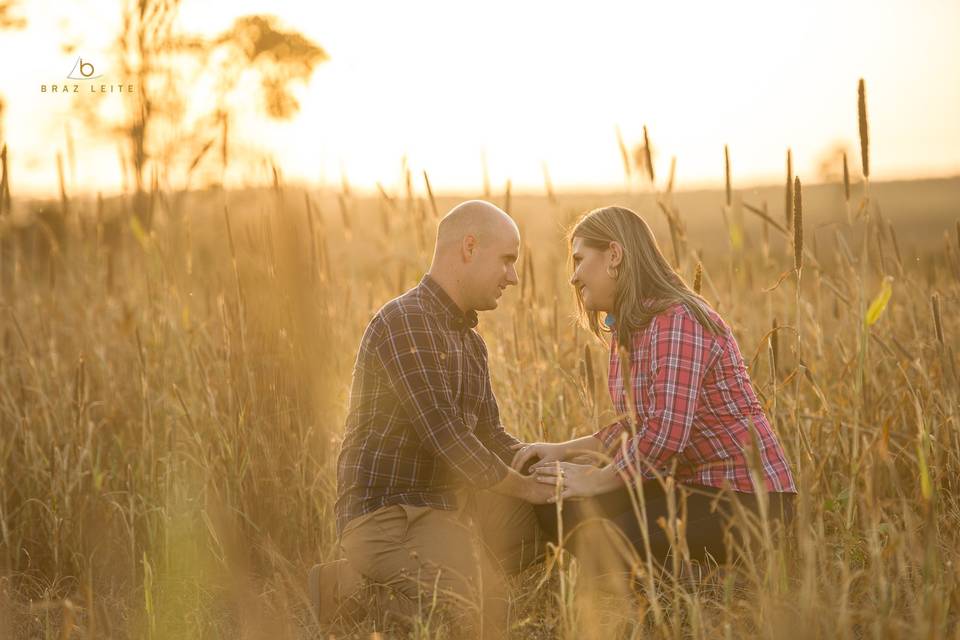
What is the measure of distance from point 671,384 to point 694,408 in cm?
10

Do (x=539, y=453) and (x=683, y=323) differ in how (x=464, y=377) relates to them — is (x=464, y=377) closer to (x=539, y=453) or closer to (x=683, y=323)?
(x=539, y=453)

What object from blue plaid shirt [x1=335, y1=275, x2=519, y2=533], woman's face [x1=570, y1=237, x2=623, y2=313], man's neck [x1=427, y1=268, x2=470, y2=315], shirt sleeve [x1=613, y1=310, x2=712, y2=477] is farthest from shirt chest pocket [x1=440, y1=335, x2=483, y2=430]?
shirt sleeve [x1=613, y1=310, x2=712, y2=477]

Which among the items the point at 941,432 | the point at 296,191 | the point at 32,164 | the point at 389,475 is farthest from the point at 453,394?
the point at 32,164

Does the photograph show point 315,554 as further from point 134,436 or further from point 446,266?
point 446,266

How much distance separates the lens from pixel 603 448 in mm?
3025

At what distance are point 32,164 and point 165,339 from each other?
9.76ft

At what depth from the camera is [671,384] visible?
2.69 m

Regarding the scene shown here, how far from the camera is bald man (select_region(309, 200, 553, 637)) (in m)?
2.80

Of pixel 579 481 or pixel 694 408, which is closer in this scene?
pixel 694 408

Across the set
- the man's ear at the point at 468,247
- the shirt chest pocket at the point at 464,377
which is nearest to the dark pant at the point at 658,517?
the shirt chest pocket at the point at 464,377

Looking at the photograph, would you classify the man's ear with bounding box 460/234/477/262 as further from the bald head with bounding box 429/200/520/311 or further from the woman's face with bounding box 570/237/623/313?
the woman's face with bounding box 570/237/623/313

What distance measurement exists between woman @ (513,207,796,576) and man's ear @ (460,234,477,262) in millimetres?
327

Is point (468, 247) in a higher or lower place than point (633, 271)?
higher

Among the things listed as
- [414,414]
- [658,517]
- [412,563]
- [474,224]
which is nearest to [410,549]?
[412,563]
